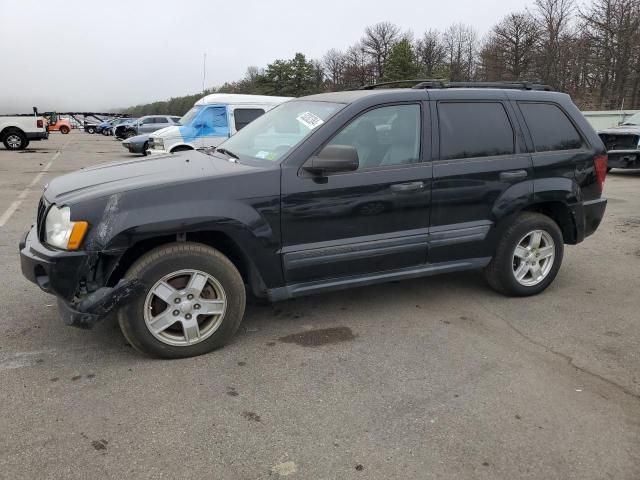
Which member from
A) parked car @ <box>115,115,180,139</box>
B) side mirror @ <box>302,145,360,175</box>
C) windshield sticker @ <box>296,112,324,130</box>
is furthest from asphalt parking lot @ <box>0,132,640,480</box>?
parked car @ <box>115,115,180,139</box>

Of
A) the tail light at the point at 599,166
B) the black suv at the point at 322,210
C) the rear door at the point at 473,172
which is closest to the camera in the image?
the black suv at the point at 322,210

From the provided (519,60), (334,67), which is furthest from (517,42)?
(334,67)

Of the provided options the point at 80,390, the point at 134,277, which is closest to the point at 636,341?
the point at 134,277

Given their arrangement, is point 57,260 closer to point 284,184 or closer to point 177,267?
point 177,267

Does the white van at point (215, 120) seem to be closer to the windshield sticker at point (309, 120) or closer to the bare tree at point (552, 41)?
the windshield sticker at point (309, 120)

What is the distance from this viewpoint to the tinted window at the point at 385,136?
152 inches

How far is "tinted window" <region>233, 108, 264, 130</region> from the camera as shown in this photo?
12.1 m

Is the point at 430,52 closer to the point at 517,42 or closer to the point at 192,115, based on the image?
the point at 517,42

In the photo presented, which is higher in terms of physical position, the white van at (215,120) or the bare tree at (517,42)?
the bare tree at (517,42)

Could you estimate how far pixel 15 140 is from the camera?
74.7ft

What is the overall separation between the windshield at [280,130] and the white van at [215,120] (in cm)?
757

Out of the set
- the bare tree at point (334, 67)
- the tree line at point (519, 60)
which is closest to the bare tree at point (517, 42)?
the tree line at point (519, 60)

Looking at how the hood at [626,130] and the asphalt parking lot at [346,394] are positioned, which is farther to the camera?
the hood at [626,130]

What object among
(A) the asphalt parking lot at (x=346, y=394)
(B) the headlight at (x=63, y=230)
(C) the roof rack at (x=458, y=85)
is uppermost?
(C) the roof rack at (x=458, y=85)
